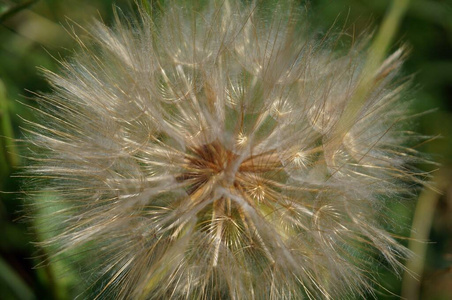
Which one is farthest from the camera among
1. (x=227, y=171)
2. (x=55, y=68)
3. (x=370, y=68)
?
(x=55, y=68)

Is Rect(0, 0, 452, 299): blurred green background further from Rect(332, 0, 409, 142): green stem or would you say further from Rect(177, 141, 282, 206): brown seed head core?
Rect(177, 141, 282, 206): brown seed head core

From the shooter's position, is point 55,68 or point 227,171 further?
point 55,68

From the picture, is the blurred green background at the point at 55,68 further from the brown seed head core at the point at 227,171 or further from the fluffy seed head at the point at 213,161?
the brown seed head core at the point at 227,171

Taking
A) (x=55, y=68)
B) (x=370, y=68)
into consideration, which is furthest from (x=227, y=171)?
(x=55, y=68)

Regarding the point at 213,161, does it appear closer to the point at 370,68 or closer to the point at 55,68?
the point at 370,68

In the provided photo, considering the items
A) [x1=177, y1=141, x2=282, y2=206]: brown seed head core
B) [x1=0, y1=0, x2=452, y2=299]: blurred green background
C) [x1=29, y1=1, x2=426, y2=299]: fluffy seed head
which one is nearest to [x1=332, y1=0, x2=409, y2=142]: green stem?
[x1=29, y1=1, x2=426, y2=299]: fluffy seed head

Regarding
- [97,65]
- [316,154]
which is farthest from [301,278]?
[97,65]

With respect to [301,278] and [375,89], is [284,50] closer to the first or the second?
[375,89]
